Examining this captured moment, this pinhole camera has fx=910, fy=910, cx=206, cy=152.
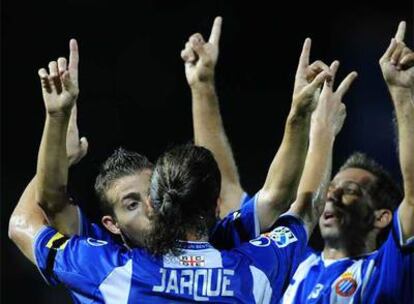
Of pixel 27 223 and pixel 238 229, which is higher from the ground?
pixel 27 223

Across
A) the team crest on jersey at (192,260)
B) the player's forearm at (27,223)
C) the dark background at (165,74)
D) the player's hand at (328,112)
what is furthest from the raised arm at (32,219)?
the dark background at (165,74)

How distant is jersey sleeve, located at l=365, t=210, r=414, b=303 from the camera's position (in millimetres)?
4082

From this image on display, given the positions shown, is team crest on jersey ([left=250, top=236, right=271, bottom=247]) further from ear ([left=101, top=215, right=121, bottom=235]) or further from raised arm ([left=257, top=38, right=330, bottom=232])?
ear ([left=101, top=215, right=121, bottom=235])

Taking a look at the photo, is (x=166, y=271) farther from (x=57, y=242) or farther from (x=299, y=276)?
(x=299, y=276)

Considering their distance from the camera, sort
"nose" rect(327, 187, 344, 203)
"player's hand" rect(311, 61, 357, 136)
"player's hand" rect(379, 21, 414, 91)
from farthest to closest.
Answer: "nose" rect(327, 187, 344, 203) → "player's hand" rect(311, 61, 357, 136) → "player's hand" rect(379, 21, 414, 91)

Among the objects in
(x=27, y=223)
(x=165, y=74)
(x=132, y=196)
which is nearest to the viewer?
(x=27, y=223)

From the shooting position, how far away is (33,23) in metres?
9.89

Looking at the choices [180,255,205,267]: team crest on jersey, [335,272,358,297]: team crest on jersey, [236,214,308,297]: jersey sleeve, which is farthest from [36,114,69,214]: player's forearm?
[335,272,358,297]: team crest on jersey

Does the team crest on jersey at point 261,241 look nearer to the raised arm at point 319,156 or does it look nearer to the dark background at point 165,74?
the raised arm at point 319,156

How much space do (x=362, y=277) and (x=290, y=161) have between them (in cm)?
108

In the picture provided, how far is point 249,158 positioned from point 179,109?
35.2 inches

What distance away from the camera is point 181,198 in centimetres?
341

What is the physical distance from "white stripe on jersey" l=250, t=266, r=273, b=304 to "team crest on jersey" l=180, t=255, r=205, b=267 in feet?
0.67

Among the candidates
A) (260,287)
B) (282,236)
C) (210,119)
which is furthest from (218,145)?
(260,287)
